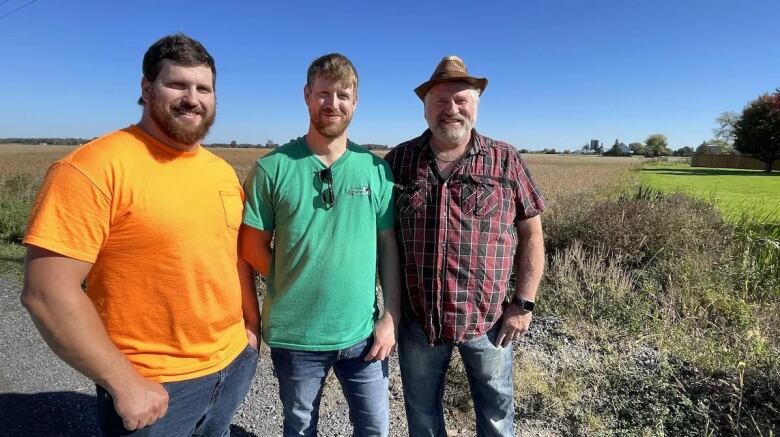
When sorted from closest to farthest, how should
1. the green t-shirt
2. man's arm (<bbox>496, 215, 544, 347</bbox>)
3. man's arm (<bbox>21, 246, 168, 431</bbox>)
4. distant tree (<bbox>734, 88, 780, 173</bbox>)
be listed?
man's arm (<bbox>21, 246, 168, 431</bbox>) → the green t-shirt → man's arm (<bbox>496, 215, 544, 347</bbox>) → distant tree (<bbox>734, 88, 780, 173</bbox>)

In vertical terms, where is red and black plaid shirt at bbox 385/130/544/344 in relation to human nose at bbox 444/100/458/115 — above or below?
below

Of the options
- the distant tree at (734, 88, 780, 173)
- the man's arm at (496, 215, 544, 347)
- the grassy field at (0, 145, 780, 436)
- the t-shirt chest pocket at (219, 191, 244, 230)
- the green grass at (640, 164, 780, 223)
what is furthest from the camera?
the distant tree at (734, 88, 780, 173)

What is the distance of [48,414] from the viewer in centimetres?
307

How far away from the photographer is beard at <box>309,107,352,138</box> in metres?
2.10

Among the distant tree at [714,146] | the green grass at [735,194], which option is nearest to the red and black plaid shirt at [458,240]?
the green grass at [735,194]

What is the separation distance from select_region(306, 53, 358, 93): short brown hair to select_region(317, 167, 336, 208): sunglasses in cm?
45

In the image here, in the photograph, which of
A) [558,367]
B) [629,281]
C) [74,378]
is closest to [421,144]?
[558,367]

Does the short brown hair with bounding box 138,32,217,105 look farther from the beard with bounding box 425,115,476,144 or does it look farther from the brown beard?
the beard with bounding box 425,115,476,144

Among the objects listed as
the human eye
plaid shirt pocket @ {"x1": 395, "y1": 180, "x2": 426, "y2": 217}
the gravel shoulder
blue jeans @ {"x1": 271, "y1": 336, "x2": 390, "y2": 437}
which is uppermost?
the human eye

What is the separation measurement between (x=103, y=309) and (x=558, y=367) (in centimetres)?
333

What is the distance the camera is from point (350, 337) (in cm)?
212

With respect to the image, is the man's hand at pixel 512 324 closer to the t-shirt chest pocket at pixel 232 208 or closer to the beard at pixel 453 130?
the beard at pixel 453 130

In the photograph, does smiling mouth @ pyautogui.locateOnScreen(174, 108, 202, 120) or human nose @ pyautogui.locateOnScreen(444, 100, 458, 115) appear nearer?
smiling mouth @ pyautogui.locateOnScreen(174, 108, 202, 120)

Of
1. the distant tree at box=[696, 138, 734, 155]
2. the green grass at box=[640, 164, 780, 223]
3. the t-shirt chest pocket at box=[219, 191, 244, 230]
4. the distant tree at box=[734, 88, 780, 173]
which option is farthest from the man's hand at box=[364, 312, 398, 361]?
the distant tree at box=[696, 138, 734, 155]
